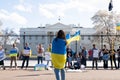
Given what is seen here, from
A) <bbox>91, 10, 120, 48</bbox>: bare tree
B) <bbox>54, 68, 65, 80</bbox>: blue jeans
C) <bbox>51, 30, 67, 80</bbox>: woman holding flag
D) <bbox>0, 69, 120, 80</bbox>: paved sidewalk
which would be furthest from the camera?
<bbox>91, 10, 120, 48</bbox>: bare tree

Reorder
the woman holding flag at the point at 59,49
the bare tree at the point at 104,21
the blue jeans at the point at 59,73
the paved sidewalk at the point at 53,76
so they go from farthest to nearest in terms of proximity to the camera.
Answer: the bare tree at the point at 104,21
the paved sidewalk at the point at 53,76
the woman holding flag at the point at 59,49
the blue jeans at the point at 59,73

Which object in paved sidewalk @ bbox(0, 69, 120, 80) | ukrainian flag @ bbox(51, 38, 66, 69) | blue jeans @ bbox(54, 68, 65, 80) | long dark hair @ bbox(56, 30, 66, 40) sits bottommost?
paved sidewalk @ bbox(0, 69, 120, 80)

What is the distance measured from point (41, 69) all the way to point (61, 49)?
34.6 ft

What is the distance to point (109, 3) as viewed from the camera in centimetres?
2928

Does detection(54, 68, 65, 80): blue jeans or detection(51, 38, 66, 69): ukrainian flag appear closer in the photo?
detection(54, 68, 65, 80): blue jeans

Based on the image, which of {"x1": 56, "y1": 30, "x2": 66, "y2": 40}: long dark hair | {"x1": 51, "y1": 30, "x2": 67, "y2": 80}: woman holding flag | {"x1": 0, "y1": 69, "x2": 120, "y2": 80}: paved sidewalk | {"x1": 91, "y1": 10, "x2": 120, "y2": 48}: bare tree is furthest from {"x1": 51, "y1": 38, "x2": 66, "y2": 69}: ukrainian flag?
{"x1": 91, "y1": 10, "x2": 120, "y2": 48}: bare tree

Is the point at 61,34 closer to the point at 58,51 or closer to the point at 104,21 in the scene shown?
A: the point at 58,51

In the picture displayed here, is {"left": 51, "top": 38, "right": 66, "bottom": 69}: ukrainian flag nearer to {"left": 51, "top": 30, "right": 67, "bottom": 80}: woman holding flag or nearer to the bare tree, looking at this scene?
{"left": 51, "top": 30, "right": 67, "bottom": 80}: woman holding flag

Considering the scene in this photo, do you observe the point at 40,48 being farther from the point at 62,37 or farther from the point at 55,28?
the point at 55,28

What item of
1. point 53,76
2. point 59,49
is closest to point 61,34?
point 59,49

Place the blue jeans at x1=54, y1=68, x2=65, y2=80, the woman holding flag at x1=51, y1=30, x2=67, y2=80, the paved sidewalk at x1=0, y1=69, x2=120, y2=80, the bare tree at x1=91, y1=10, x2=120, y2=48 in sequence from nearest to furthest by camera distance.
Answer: the blue jeans at x1=54, y1=68, x2=65, y2=80 → the woman holding flag at x1=51, y1=30, x2=67, y2=80 → the paved sidewalk at x1=0, y1=69, x2=120, y2=80 → the bare tree at x1=91, y1=10, x2=120, y2=48

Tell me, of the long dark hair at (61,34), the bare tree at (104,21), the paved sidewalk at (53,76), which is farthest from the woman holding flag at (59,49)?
the bare tree at (104,21)

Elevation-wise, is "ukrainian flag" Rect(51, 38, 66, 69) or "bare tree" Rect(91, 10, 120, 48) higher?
"bare tree" Rect(91, 10, 120, 48)

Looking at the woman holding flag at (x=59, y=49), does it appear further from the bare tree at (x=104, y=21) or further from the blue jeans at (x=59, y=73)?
the bare tree at (x=104, y=21)
